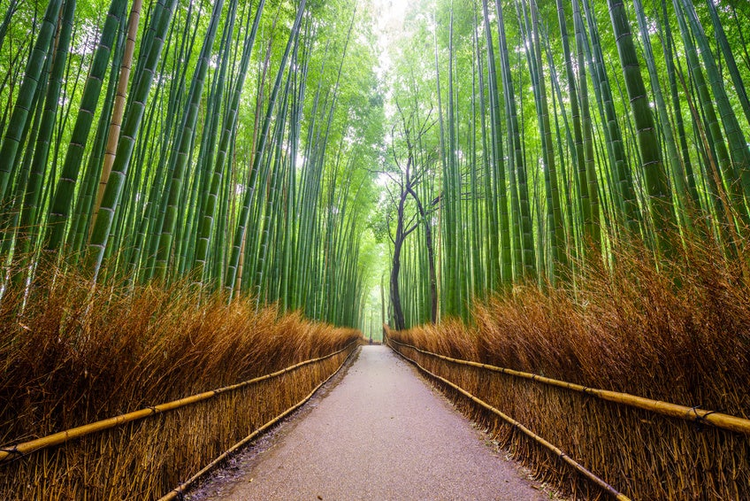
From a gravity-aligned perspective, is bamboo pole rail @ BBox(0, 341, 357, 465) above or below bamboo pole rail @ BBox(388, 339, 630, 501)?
above

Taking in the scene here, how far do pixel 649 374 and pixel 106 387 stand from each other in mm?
1699

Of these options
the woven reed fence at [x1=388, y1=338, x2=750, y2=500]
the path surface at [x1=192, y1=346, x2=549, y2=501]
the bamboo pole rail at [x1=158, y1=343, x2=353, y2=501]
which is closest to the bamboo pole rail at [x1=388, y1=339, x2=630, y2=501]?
the woven reed fence at [x1=388, y1=338, x2=750, y2=500]

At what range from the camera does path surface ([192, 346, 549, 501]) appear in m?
1.47

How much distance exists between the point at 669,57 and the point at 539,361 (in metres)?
2.82

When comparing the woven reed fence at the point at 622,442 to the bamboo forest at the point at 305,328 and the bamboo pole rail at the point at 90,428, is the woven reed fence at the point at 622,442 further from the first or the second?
the bamboo pole rail at the point at 90,428

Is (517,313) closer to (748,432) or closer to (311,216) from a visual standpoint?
(748,432)

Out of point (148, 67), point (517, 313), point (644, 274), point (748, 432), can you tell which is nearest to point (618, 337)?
point (644, 274)

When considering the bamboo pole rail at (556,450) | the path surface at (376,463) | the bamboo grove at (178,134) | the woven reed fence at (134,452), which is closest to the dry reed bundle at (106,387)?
the woven reed fence at (134,452)

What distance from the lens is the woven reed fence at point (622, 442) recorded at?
2.77 feet

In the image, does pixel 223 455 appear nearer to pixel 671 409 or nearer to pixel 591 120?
A: pixel 671 409

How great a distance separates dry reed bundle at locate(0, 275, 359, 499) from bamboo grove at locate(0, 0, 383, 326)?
0.51ft

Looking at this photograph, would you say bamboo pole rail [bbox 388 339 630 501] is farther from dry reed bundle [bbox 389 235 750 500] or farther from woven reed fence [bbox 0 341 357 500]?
woven reed fence [bbox 0 341 357 500]

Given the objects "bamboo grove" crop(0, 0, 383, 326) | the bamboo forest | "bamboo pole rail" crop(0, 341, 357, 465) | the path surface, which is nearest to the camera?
"bamboo pole rail" crop(0, 341, 357, 465)

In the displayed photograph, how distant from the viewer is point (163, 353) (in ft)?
4.27
